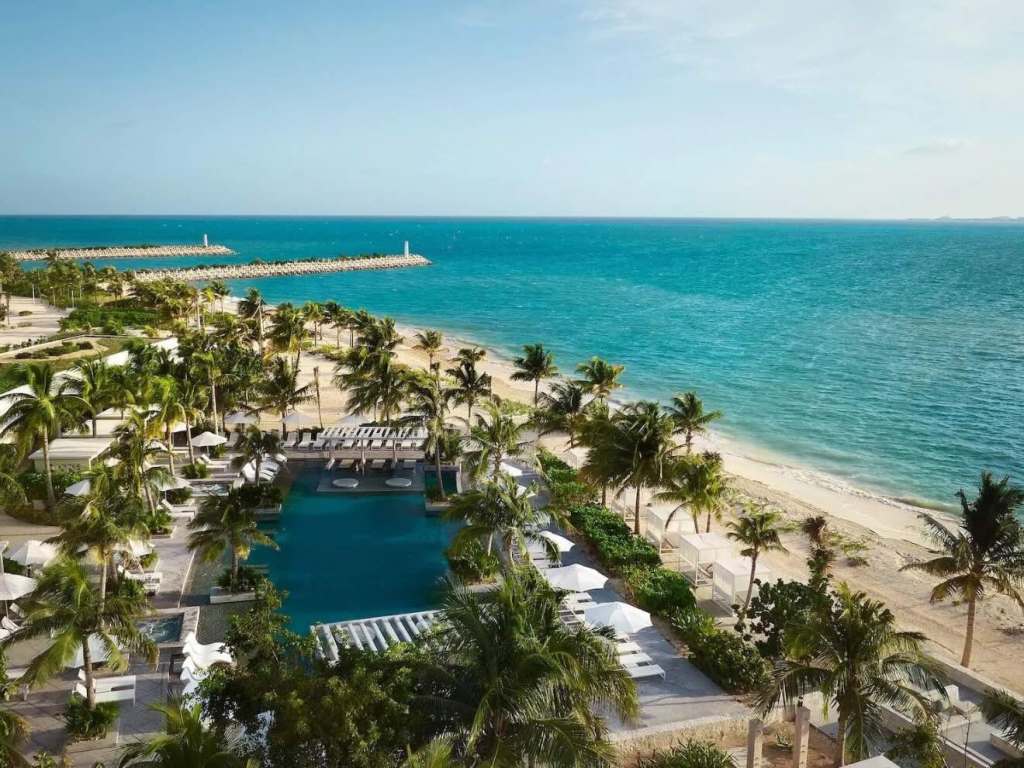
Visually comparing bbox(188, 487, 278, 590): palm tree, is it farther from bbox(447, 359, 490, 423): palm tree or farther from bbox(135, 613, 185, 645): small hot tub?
bbox(447, 359, 490, 423): palm tree

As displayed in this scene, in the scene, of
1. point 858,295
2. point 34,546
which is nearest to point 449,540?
point 34,546

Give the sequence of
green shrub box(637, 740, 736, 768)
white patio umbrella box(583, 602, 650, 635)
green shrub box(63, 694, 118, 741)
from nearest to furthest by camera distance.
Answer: green shrub box(637, 740, 736, 768) < green shrub box(63, 694, 118, 741) < white patio umbrella box(583, 602, 650, 635)

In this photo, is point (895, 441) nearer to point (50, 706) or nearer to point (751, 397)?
point (751, 397)

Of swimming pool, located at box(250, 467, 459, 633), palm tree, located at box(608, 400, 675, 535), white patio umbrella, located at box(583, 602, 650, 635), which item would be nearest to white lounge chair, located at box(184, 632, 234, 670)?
swimming pool, located at box(250, 467, 459, 633)

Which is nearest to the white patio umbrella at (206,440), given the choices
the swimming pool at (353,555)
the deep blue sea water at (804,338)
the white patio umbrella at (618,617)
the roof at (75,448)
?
the roof at (75,448)

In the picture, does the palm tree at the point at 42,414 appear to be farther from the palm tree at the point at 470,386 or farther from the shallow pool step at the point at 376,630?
the palm tree at the point at 470,386

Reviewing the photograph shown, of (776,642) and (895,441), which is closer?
(776,642)
